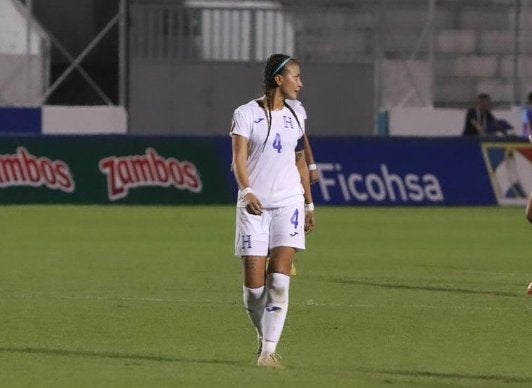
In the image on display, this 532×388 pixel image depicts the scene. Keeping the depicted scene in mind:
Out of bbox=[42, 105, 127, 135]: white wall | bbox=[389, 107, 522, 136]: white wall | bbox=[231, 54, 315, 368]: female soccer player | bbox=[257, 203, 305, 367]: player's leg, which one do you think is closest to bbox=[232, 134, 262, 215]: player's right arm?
bbox=[231, 54, 315, 368]: female soccer player

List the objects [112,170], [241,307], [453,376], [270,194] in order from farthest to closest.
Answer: [112,170]
[241,307]
[270,194]
[453,376]

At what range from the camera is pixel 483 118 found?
101 feet

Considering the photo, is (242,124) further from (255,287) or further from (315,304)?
(315,304)

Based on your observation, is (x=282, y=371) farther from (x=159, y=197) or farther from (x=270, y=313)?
(x=159, y=197)

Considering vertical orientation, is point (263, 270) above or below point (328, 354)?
above

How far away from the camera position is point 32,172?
27328 millimetres

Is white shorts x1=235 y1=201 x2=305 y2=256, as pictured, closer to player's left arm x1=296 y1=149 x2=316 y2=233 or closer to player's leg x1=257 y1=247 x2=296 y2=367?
player's leg x1=257 y1=247 x2=296 y2=367

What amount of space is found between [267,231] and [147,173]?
1771 centimetres

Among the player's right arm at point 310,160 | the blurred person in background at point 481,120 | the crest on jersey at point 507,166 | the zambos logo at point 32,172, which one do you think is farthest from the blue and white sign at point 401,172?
the player's right arm at point 310,160

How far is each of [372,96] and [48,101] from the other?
6971 mm

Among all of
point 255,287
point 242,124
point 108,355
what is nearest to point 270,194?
point 242,124

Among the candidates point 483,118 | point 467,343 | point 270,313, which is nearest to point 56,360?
point 270,313

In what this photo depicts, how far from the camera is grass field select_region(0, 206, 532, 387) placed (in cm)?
990

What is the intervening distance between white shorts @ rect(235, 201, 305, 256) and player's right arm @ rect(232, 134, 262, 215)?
12 centimetres
